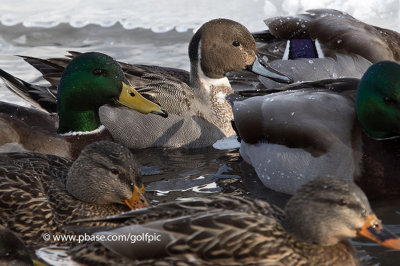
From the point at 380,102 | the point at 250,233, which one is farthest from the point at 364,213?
the point at 380,102

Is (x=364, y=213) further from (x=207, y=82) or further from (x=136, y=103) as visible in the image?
(x=207, y=82)

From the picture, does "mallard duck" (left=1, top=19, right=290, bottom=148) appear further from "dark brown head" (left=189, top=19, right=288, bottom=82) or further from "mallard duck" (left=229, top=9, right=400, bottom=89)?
"mallard duck" (left=229, top=9, right=400, bottom=89)

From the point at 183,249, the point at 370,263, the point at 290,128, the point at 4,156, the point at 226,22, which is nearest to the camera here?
the point at 183,249

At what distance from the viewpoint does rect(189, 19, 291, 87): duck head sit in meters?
7.88

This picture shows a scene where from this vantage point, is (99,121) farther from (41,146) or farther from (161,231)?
(161,231)

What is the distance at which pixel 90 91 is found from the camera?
6.86 metres

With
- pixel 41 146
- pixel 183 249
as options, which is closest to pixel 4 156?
pixel 41 146

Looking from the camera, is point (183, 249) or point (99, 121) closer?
point (183, 249)

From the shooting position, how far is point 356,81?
6.66m

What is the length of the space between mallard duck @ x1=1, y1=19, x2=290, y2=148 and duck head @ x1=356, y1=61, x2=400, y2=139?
1.82m

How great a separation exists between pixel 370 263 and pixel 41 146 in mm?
2656

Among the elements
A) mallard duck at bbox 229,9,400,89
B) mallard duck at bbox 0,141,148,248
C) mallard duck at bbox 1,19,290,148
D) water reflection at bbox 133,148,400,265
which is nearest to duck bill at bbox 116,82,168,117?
water reflection at bbox 133,148,400,265

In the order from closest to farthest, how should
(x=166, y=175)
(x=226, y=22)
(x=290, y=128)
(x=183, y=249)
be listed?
(x=183, y=249) < (x=290, y=128) < (x=166, y=175) < (x=226, y=22)

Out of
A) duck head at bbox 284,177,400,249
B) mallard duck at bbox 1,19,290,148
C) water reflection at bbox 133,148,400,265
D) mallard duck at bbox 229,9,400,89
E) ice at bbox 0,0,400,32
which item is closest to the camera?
duck head at bbox 284,177,400,249
